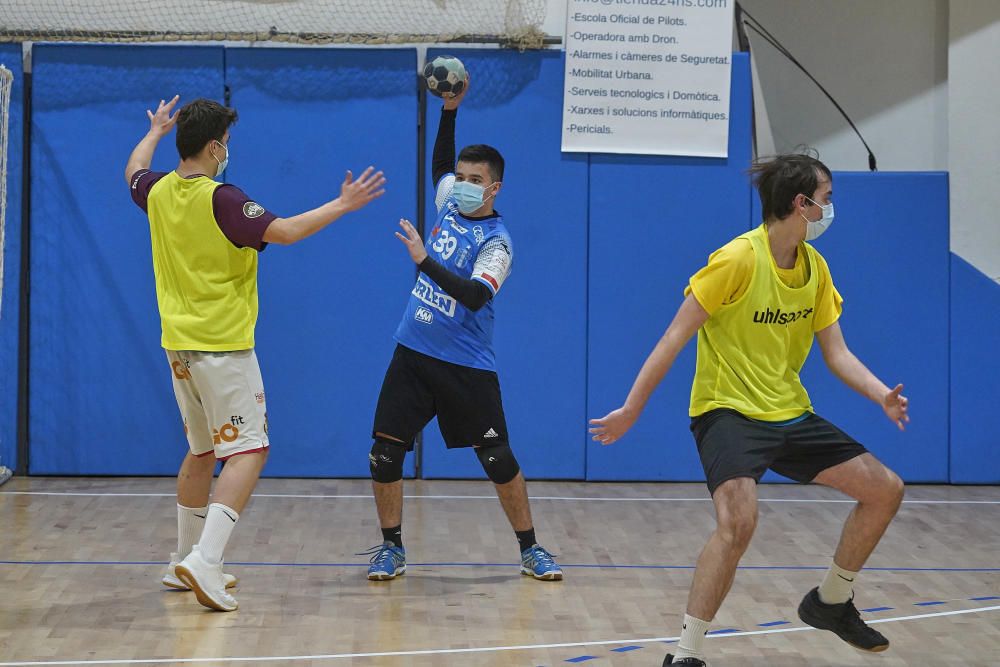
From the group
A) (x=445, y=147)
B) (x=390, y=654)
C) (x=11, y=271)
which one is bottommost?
(x=390, y=654)

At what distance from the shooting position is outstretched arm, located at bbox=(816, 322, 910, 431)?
394 centimetres

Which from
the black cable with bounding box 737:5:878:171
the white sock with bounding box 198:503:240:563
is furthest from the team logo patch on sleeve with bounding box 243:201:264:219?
the black cable with bounding box 737:5:878:171

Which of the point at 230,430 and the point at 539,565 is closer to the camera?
the point at 230,430

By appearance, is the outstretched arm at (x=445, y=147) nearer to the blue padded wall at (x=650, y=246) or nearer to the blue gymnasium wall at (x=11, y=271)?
the blue padded wall at (x=650, y=246)

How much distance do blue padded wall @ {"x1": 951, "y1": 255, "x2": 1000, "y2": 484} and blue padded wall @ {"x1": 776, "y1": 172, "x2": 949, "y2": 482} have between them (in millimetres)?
65

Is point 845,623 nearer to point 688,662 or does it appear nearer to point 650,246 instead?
point 688,662

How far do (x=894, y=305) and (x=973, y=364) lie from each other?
0.61 metres

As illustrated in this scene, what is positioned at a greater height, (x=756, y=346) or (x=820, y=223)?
(x=820, y=223)

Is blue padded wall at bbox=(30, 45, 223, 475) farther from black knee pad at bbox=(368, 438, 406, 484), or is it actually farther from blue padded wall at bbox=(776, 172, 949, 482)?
blue padded wall at bbox=(776, 172, 949, 482)

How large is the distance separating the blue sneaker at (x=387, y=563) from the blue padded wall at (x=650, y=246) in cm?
250

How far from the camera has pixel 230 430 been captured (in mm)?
4609

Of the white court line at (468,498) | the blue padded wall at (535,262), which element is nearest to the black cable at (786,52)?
the blue padded wall at (535,262)

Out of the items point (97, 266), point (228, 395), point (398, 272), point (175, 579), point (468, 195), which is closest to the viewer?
point (228, 395)

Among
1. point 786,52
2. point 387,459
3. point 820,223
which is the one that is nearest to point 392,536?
point 387,459
